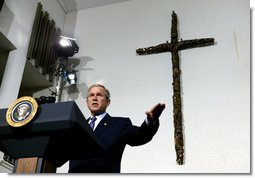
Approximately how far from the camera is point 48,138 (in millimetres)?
886

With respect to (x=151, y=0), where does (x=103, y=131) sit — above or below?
below

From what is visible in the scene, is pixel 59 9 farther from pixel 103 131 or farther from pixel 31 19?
pixel 103 131

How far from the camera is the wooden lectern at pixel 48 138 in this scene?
2.85ft

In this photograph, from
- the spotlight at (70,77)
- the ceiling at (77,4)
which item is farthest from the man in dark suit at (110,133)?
the ceiling at (77,4)

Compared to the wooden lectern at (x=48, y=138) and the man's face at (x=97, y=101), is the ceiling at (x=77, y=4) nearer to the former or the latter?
the man's face at (x=97, y=101)

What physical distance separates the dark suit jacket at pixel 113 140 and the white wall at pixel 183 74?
2.83ft

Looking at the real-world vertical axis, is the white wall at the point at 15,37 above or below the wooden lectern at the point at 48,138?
above

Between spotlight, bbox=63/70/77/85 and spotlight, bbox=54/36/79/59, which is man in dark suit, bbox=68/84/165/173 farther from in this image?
spotlight, bbox=54/36/79/59

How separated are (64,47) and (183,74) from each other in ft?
3.53

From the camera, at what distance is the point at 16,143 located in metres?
0.94

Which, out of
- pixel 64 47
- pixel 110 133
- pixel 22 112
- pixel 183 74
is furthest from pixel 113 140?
pixel 64 47

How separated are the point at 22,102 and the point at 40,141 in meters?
0.14

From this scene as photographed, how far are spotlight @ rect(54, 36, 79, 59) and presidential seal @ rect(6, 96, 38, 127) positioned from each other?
80.6 inches

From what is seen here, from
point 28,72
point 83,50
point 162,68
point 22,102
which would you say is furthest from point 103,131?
point 83,50
